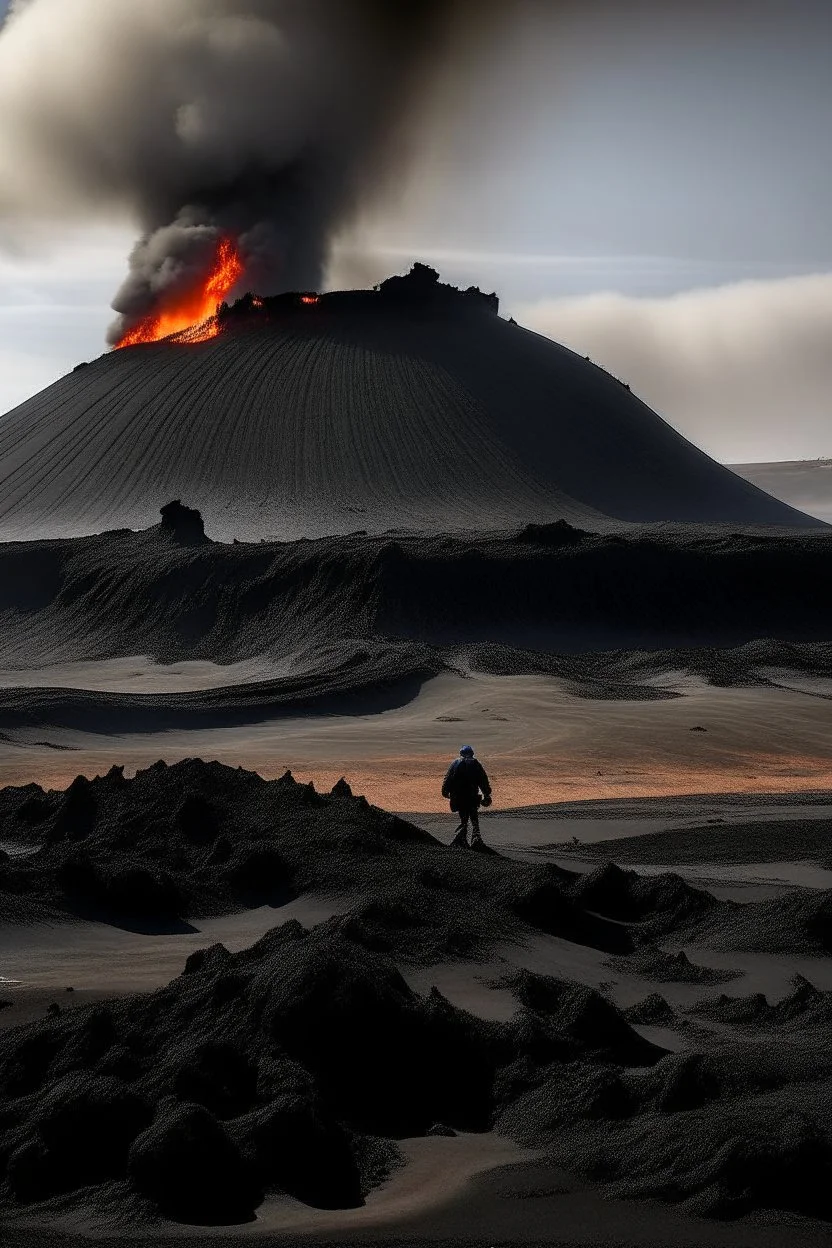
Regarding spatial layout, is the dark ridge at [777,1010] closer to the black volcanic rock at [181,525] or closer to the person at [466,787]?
the person at [466,787]

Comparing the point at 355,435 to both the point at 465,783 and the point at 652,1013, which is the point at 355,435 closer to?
the point at 465,783

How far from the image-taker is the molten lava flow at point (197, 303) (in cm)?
11456

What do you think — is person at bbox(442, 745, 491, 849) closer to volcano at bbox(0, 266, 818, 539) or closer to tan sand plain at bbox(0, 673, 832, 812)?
tan sand plain at bbox(0, 673, 832, 812)

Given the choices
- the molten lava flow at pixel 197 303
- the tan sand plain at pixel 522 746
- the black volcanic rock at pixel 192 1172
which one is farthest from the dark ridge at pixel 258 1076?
the molten lava flow at pixel 197 303

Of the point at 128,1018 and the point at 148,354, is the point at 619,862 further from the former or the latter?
the point at 148,354

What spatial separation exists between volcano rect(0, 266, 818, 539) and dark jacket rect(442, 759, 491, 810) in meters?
63.7

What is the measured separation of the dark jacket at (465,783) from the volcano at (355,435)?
63.7 meters

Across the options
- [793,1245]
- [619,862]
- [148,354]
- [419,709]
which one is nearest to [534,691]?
[419,709]

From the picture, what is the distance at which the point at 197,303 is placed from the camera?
378 ft

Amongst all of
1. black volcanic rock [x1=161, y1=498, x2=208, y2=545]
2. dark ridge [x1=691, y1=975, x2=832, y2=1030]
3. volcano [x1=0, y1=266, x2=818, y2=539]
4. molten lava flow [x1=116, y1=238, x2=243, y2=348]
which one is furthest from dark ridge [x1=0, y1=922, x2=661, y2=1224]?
molten lava flow [x1=116, y1=238, x2=243, y2=348]

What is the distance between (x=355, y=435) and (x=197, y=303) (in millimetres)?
28817

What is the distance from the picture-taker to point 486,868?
42.5ft

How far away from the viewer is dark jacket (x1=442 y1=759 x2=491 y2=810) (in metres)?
14.7

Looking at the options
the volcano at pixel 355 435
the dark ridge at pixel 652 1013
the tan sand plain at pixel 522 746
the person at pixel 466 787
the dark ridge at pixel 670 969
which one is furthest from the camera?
the volcano at pixel 355 435
